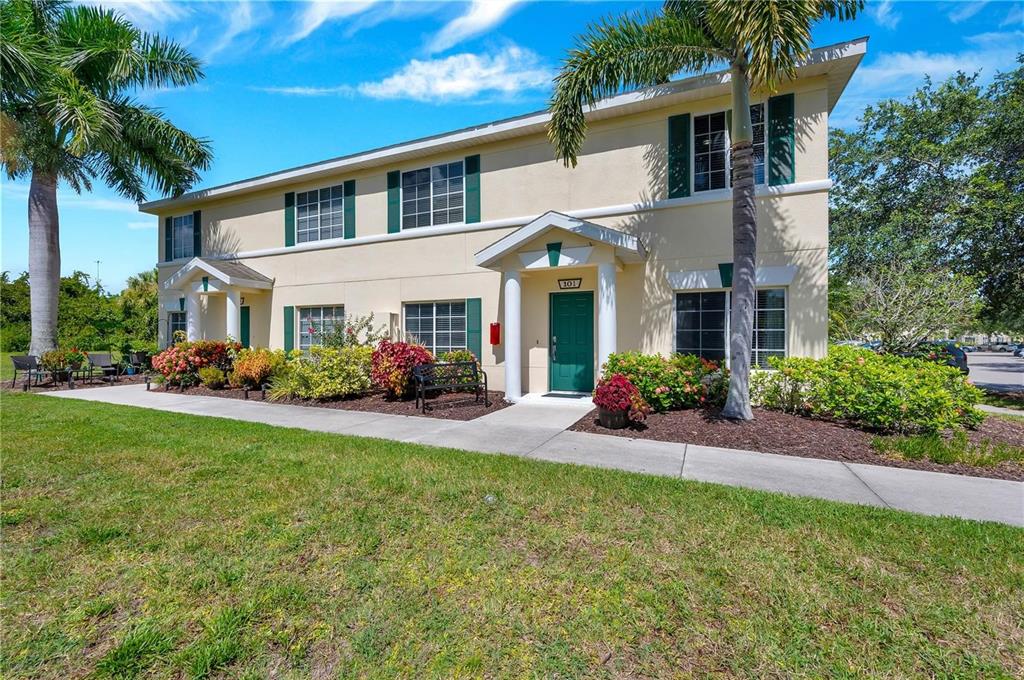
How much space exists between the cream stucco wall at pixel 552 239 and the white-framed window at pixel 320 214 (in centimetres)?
33

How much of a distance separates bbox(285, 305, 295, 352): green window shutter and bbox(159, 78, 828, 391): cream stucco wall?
1.17 ft

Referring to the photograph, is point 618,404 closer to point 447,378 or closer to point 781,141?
point 447,378

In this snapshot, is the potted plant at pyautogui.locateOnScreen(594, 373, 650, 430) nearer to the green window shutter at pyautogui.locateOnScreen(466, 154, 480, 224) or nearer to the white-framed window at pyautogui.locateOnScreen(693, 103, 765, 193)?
the white-framed window at pyautogui.locateOnScreen(693, 103, 765, 193)

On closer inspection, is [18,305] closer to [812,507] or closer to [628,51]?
[628,51]

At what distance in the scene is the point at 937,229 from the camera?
1619 centimetres

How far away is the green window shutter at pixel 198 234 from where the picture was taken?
16906 millimetres

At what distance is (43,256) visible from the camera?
47.8 feet

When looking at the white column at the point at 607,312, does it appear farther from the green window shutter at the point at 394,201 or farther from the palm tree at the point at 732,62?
the green window shutter at the point at 394,201

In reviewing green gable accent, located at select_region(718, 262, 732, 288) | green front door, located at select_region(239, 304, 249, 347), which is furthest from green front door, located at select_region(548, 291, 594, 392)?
green front door, located at select_region(239, 304, 249, 347)

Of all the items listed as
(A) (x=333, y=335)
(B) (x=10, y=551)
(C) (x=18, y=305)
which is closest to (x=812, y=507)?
(B) (x=10, y=551)

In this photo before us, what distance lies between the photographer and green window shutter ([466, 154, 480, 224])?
12.1 metres

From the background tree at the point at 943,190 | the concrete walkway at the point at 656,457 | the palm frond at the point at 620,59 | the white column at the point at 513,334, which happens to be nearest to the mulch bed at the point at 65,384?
the concrete walkway at the point at 656,457

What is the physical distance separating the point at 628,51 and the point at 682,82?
6.33ft

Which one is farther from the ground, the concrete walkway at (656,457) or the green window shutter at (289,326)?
the green window shutter at (289,326)
